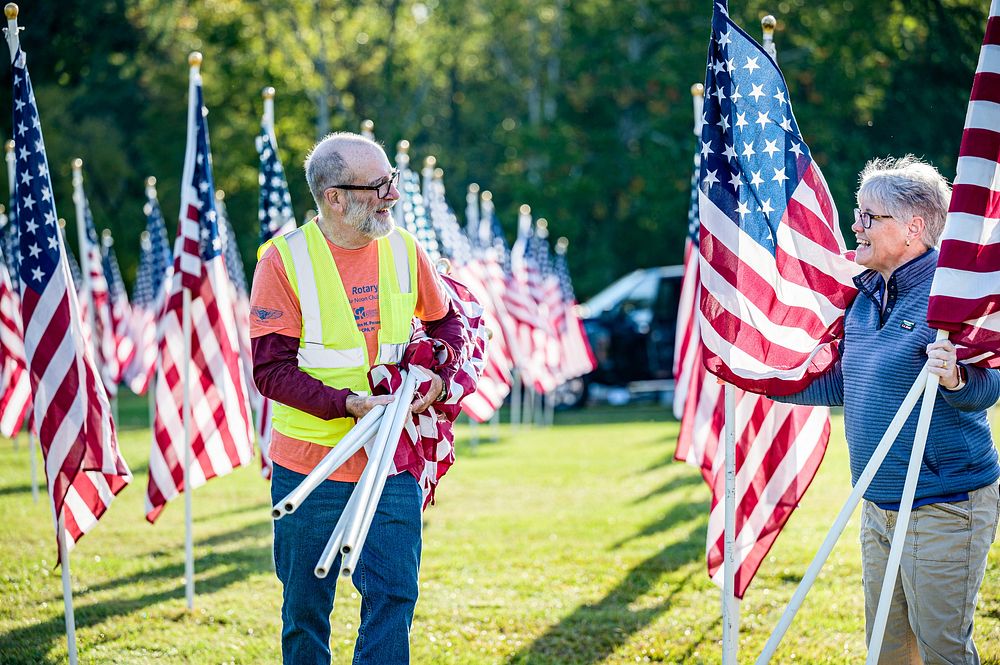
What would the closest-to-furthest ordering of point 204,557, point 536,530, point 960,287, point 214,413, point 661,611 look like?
point 960,287, point 661,611, point 214,413, point 204,557, point 536,530

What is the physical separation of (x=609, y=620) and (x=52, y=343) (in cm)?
325

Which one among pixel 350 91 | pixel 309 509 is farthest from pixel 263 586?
pixel 350 91

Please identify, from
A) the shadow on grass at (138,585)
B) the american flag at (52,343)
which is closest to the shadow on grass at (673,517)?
the shadow on grass at (138,585)

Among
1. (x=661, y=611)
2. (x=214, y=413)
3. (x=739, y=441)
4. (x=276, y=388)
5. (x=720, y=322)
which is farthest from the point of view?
(x=214, y=413)

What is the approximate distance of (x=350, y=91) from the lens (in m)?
35.6

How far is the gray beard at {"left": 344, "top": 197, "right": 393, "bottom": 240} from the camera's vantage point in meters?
3.87

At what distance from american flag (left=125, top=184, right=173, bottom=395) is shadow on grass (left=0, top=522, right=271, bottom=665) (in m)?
5.96

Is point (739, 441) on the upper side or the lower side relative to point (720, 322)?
lower

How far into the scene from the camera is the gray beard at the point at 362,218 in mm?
3871

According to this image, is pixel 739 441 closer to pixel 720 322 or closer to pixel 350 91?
pixel 720 322

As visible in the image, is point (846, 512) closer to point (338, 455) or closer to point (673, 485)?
point (338, 455)

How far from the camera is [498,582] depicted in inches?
278

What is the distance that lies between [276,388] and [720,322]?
1703 millimetres

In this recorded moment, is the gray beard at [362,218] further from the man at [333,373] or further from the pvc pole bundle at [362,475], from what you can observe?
the pvc pole bundle at [362,475]
